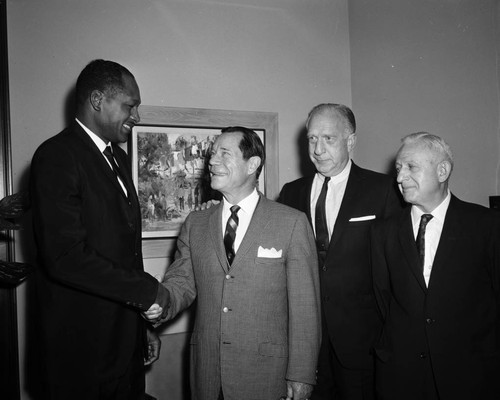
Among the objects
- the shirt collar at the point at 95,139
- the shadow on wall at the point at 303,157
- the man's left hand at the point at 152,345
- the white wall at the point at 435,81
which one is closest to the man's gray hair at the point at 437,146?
the white wall at the point at 435,81

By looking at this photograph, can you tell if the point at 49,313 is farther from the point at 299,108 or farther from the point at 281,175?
the point at 299,108

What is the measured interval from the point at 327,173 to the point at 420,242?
75 cm

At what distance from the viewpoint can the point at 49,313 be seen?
2.14 metres

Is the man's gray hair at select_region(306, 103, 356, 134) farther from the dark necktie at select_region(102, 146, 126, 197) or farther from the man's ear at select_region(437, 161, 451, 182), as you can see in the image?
the dark necktie at select_region(102, 146, 126, 197)

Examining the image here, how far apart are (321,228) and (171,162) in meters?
1.71

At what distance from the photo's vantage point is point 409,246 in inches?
91.5

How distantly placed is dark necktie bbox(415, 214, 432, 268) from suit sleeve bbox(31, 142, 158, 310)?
1.39 metres

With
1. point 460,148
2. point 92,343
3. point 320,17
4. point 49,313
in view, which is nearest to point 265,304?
point 92,343

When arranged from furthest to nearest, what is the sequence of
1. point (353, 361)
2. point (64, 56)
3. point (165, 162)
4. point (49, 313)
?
1. point (165, 162)
2. point (64, 56)
3. point (353, 361)
4. point (49, 313)

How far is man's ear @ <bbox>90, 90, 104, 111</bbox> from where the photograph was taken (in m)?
2.33

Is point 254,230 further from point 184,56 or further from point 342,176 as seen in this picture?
point 184,56

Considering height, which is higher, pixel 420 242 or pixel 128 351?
pixel 420 242

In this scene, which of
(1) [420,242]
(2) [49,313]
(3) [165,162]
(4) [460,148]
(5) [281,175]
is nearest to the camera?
(2) [49,313]

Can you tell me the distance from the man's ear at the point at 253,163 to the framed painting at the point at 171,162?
161cm
